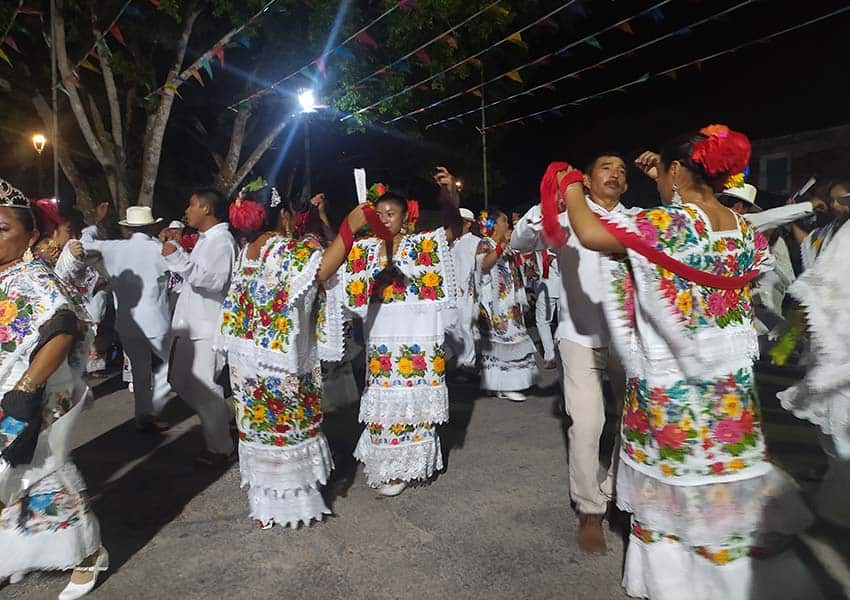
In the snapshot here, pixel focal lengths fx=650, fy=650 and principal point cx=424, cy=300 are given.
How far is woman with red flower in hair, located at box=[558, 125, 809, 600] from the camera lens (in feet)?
7.91

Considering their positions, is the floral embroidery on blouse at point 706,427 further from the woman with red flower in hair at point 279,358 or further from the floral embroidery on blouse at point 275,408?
the floral embroidery on blouse at point 275,408

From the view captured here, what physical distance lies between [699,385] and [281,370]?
7.32ft

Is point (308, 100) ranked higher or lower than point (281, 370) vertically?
higher

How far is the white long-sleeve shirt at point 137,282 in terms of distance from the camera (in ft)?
19.2

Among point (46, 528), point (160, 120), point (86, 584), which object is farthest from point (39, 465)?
point (160, 120)

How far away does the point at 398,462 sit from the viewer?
4262 millimetres

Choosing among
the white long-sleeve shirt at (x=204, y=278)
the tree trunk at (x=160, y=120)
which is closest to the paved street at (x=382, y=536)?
the white long-sleeve shirt at (x=204, y=278)

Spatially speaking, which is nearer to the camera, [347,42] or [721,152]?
[721,152]

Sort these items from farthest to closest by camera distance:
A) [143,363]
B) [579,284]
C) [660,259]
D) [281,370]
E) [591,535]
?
[143,363] → [281,370] → [579,284] → [591,535] → [660,259]

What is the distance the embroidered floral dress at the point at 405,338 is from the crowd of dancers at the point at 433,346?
14mm

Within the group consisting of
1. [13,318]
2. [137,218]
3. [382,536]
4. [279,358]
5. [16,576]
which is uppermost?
[137,218]

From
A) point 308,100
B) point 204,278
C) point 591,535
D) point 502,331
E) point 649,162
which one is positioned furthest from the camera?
point 308,100

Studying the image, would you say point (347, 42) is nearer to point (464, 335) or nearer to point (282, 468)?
point (464, 335)

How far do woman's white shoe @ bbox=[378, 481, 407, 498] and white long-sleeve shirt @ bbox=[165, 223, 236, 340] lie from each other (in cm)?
175
